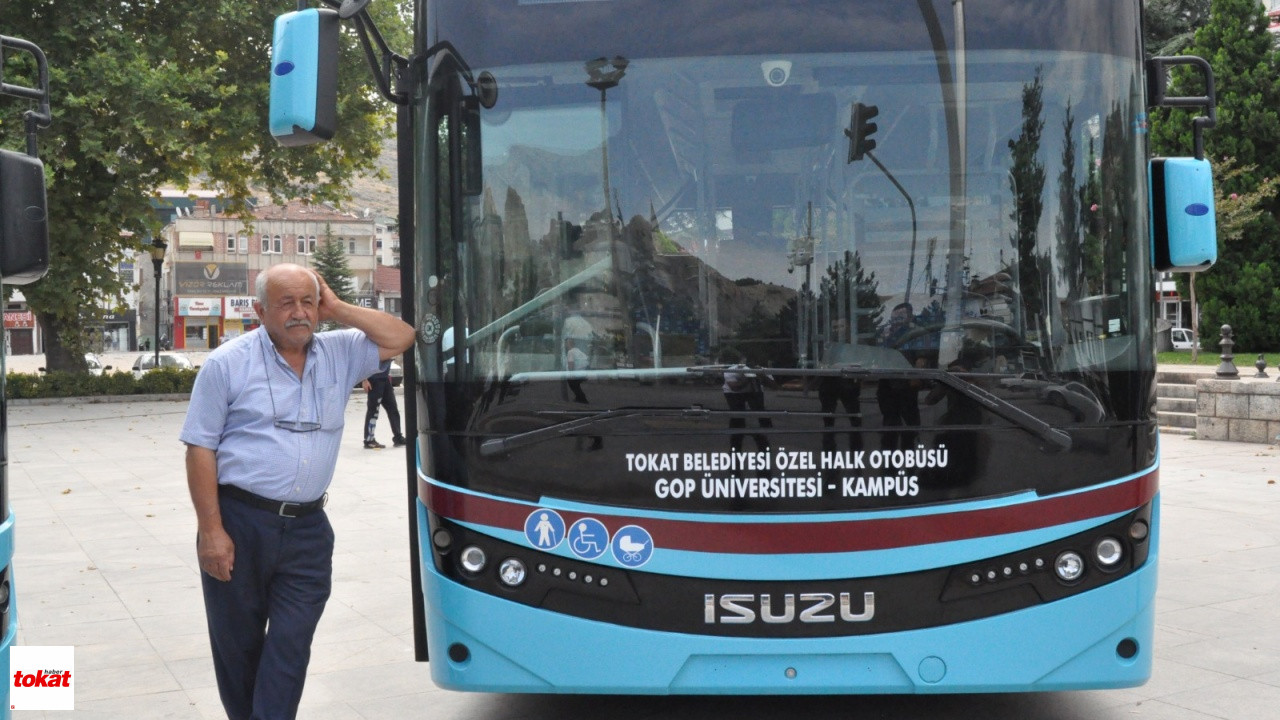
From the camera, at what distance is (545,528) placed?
441cm

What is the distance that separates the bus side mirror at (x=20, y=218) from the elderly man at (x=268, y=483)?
63 cm

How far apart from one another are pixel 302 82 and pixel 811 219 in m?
1.74

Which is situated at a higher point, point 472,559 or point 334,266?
point 334,266

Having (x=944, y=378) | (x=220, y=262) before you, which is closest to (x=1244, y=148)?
(x=944, y=378)

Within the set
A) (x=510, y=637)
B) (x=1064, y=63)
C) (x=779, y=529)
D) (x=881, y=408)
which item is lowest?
(x=510, y=637)

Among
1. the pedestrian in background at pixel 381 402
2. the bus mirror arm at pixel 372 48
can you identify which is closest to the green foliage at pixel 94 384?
the pedestrian in background at pixel 381 402

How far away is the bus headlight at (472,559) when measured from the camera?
4513mm

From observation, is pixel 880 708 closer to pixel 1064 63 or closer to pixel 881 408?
pixel 881 408

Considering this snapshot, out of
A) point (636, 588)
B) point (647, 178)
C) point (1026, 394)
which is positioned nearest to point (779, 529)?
point (636, 588)

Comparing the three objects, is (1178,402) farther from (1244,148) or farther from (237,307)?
(237,307)

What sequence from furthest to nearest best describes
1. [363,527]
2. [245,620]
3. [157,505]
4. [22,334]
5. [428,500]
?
[22,334] → [157,505] → [363,527] → [428,500] → [245,620]

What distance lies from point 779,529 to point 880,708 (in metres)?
1.46

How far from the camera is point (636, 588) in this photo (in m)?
4.37
